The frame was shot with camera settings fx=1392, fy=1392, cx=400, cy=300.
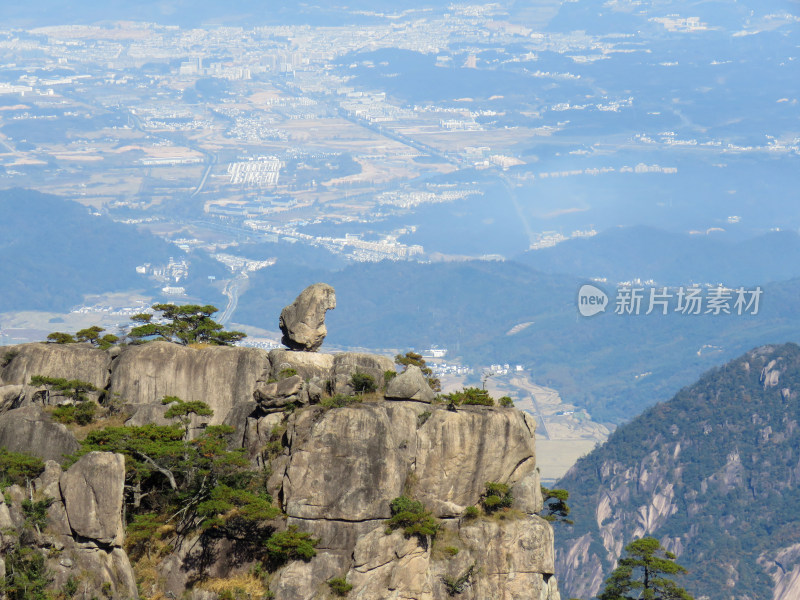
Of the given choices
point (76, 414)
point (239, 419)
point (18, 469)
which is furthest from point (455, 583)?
point (76, 414)

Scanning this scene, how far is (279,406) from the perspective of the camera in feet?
225

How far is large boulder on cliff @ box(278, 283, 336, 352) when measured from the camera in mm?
79750

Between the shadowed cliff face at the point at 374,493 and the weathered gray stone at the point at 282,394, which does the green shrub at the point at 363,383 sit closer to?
the shadowed cliff face at the point at 374,493

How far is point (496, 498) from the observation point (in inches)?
2574

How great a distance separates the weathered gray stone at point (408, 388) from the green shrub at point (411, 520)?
7110 millimetres

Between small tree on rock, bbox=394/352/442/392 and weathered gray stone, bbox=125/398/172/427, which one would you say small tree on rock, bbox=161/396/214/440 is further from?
small tree on rock, bbox=394/352/442/392

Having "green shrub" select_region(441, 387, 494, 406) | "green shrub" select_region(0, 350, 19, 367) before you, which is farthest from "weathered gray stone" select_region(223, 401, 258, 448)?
"green shrub" select_region(0, 350, 19, 367)

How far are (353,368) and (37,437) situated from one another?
1643 cm

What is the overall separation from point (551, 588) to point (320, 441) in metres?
13.2

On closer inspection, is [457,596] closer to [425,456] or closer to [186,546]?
[425,456]

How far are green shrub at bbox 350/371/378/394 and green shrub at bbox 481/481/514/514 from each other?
854 centimetres

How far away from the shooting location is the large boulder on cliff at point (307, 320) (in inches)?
3140

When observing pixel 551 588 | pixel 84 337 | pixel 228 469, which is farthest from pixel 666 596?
pixel 84 337

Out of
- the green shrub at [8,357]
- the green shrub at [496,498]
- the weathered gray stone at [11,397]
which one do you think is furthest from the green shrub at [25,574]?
the green shrub at [8,357]
